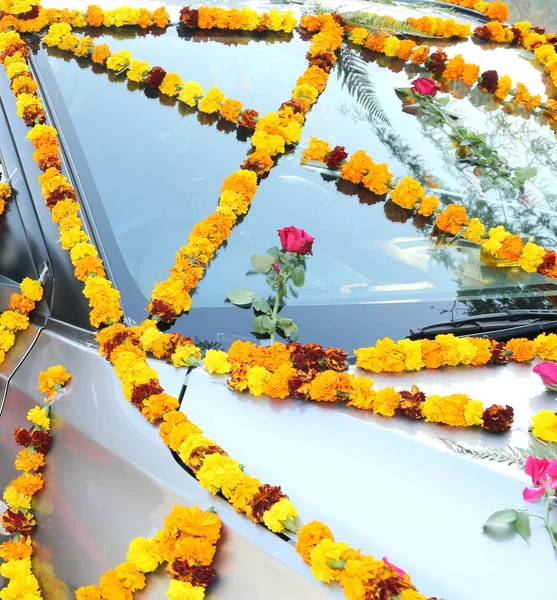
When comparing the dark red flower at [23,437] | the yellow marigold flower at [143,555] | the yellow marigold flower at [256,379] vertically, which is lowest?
the dark red flower at [23,437]

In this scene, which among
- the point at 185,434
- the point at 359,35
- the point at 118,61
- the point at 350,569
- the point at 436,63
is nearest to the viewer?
the point at 350,569

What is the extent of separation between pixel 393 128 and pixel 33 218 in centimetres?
136

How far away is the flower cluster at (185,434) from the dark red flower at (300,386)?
0.68 feet

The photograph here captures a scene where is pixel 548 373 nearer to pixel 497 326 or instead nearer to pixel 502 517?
pixel 497 326

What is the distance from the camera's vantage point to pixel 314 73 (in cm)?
328

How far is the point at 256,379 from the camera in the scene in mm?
2051

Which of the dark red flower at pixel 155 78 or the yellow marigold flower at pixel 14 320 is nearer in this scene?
the yellow marigold flower at pixel 14 320

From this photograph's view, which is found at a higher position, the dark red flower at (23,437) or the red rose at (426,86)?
the red rose at (426,86)

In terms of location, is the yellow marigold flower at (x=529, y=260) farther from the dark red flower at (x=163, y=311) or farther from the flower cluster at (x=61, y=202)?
the flower cluster at (x=61, y=202)

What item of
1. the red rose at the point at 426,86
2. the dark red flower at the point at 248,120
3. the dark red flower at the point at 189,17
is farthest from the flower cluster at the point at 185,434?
the dark red flower at the point at 189,17

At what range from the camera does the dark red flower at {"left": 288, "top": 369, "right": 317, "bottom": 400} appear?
6.67 feet

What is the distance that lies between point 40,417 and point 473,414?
112cm

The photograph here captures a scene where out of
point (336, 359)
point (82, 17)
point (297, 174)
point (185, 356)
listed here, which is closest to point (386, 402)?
point (336, 359)

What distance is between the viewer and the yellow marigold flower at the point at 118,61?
3283mm
